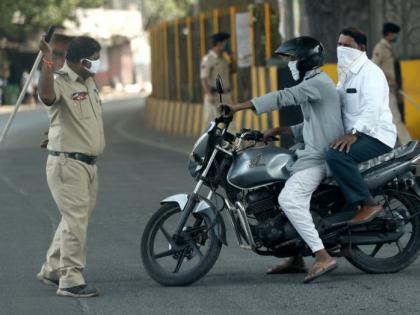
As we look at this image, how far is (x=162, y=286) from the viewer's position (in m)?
7.88

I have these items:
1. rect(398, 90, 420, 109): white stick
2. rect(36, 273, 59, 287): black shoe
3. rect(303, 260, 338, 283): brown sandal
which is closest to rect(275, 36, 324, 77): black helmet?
rect(303, 260, 338, 283): brown sandal

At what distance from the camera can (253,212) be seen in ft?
25.8

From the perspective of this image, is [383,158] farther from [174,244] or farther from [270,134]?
[174,244]

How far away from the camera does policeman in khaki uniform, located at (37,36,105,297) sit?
763cm

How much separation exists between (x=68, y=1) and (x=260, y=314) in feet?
148

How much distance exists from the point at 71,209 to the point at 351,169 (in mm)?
1822

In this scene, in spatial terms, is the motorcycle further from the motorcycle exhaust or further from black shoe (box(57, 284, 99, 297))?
black shoe (box(57, 284, 99, 297))

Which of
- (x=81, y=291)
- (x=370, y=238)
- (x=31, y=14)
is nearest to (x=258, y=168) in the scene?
(x=370, y=238)

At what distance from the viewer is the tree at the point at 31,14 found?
48.5 metres

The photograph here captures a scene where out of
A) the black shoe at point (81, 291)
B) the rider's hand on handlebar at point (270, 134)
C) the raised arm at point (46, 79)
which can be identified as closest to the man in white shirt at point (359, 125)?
the rider's hand on handlebar at point (270, 134)

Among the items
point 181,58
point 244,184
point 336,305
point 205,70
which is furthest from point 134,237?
point 181,58

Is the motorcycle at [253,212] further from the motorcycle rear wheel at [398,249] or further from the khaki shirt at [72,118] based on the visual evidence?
the khaki shirt at [72,118]

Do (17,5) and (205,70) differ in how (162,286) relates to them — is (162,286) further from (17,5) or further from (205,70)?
(17,5)

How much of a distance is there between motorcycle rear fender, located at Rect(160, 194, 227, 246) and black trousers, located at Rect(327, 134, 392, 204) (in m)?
0.80
